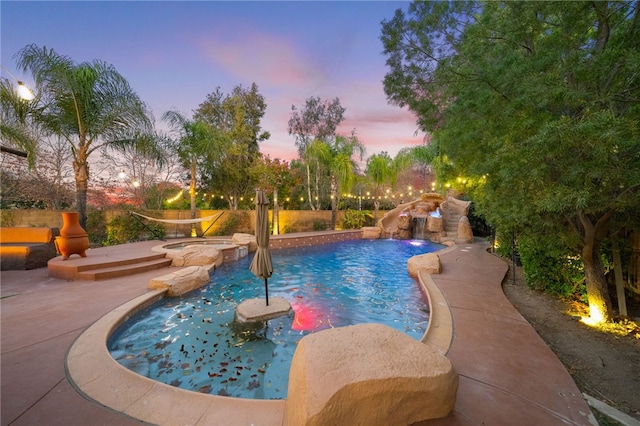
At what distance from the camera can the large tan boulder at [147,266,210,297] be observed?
5.08 meters

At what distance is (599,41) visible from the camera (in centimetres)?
326

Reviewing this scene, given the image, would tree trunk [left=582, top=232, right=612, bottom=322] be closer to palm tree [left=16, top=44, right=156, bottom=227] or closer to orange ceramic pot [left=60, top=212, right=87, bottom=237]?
orange ceramic pot [left=60, top=212, right=87, bottom=237]

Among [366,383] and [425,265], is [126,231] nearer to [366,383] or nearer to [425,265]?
[425,265]

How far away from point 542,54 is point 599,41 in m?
0.77

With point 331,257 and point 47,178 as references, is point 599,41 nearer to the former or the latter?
point 331,257

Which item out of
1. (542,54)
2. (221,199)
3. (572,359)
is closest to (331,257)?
(572,359)

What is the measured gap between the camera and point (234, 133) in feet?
49.3

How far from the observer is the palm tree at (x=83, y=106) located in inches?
290

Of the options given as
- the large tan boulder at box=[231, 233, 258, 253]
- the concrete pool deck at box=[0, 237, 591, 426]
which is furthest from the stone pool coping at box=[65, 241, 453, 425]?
the large tan boulder at box=[231, 233, 258, 253]

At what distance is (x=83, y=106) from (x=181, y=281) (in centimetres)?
690

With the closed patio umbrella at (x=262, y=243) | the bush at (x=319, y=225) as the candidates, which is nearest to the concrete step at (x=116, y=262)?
the closed patio umbrella at (x=262, y=243)

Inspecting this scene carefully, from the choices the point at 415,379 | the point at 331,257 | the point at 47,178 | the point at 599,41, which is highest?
the point at 599,41

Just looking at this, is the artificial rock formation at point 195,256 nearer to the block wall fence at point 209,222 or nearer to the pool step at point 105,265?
the pool step at point 105,265

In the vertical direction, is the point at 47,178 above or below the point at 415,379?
above
